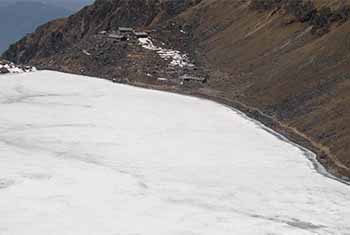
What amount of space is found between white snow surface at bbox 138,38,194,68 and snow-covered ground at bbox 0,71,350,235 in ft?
63.4

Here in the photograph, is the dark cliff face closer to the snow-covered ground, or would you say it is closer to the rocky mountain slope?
the rocky mountain slope

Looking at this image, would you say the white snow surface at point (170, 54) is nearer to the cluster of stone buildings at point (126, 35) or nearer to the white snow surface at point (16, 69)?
the cluster of stone buildings at point (126, 35)

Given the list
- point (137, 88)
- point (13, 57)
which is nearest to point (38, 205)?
point (137, 88)

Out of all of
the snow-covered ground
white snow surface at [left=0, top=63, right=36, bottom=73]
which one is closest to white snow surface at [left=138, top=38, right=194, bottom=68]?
white snow surface at [left=0, top=63, right=36, bottom=73]

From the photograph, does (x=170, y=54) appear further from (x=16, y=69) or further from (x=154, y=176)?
(x=154, y=176)

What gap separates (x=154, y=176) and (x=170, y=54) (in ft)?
144

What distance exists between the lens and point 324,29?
194 feet

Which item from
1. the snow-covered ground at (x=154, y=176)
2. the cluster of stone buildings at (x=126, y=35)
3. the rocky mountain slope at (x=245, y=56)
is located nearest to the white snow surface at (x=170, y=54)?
the rocky mountain slope at (x=245, y=56)

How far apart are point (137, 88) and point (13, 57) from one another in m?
56.5

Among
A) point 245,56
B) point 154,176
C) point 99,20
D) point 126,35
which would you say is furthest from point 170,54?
point 154,176

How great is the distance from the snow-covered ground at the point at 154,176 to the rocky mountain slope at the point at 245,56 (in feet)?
9.26

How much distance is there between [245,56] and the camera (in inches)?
2594

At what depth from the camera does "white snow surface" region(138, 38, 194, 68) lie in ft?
234

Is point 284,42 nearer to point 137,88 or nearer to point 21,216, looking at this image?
point 137,88
